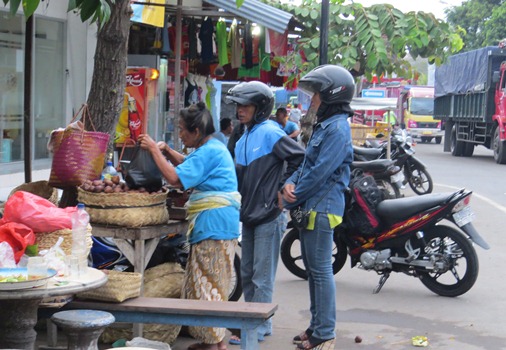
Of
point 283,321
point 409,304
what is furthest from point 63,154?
point 409,304

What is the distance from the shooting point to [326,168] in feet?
19.5

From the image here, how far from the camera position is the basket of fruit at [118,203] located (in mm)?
5918

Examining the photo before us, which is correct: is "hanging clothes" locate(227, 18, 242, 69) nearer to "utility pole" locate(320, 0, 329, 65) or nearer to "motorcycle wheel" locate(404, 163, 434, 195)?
"utility pole" locate(320, 0, 329, 65)

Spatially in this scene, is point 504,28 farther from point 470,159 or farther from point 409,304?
point 409,304

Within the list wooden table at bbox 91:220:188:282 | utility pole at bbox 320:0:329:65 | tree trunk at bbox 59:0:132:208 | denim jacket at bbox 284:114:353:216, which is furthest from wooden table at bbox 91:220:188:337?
utility pole at bbox 320:0:329:65

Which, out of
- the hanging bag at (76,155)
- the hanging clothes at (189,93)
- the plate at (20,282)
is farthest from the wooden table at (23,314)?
the hanging clothes at (189,93)

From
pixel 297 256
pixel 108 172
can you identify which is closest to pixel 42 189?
pixel 108 172

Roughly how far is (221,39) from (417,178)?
5.24 metres

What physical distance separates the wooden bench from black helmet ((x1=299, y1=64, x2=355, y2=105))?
1597mm

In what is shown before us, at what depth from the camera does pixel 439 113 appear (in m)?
36.5

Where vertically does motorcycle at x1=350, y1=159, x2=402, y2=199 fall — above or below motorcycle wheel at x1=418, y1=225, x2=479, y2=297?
above

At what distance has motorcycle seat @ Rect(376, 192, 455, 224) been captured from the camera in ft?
27.5

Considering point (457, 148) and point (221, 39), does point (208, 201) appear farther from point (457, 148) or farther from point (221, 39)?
point (457, 148)

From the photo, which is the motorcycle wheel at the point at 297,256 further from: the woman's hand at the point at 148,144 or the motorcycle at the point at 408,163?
the motorcycle at the point at 408,163
